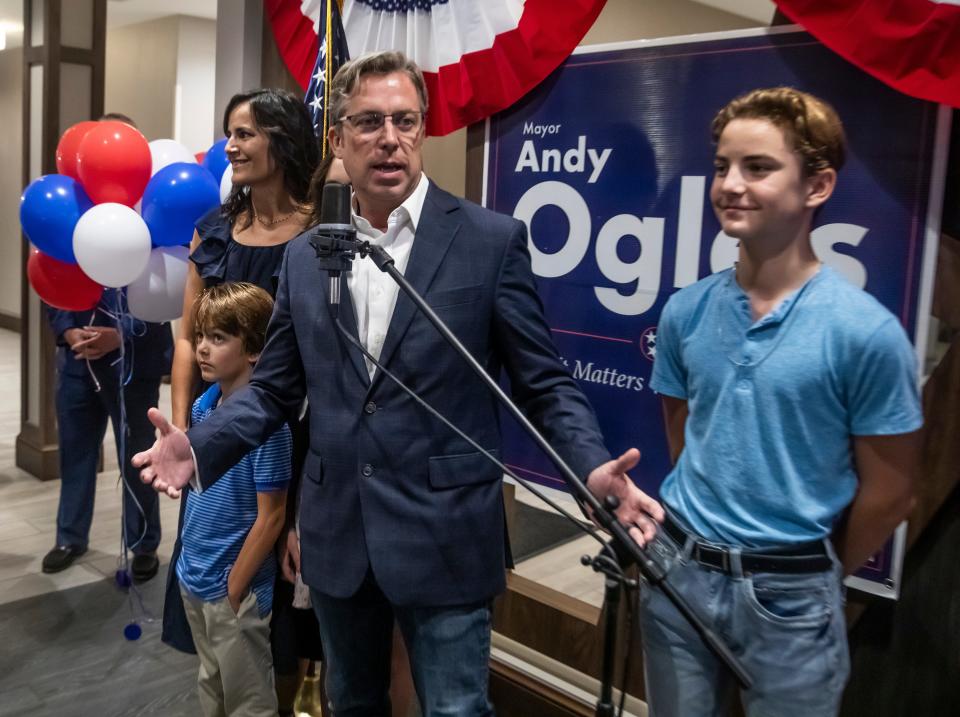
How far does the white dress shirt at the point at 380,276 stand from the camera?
4.61ft

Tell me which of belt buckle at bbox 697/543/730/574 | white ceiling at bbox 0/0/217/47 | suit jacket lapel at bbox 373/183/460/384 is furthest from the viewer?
white ceiling at bbox 0/0/217/47

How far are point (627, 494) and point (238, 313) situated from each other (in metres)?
1.08

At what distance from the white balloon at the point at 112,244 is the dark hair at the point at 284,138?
1.49ft

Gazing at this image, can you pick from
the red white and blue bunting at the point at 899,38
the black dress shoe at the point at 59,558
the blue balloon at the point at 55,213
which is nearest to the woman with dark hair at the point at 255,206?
the blue balloon at the point at 55,213

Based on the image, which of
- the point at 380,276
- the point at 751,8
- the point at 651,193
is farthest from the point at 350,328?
the point at 751,8

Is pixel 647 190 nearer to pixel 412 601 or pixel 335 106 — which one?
pixel 335 106

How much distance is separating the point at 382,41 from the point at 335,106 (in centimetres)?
108

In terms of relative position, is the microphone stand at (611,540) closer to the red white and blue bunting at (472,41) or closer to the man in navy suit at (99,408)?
the red white and blue bunting at (472,41)

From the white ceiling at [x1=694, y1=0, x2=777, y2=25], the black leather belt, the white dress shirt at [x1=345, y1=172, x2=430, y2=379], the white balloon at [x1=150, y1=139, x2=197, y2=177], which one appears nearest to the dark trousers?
the white balloon at [x1=150, y1=139, x2=197, y2=177]

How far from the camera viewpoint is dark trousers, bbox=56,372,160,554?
Answer: 3252 mm

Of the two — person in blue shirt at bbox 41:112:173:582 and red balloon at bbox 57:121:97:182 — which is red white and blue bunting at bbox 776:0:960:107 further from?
person in blue shirt at bbox 41:112:173:582

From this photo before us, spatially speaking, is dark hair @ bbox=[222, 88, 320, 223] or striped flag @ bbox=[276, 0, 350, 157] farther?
striped flag @ bbox=[276, 0, 350, 157]

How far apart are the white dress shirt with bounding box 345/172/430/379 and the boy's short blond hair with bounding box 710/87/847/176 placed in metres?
0.52

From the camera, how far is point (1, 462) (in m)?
4.58
